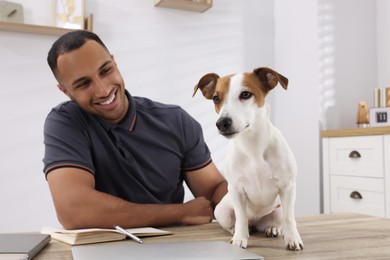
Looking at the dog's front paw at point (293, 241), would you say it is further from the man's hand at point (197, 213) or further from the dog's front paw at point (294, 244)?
the man's hand at point (197, 213)

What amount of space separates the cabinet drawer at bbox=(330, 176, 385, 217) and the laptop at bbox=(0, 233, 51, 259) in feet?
7.32

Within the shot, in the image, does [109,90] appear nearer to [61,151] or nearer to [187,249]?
[61,151]

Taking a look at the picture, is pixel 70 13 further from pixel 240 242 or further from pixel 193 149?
pixel 240 242

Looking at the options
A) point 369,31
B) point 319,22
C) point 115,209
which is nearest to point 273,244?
point 115,209

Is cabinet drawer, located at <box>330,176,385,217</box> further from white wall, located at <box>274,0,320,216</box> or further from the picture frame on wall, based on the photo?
the picture frame on wall

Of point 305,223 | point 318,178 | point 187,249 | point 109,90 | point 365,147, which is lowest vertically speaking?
point 318,178

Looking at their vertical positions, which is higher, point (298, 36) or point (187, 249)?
point (298, 36)

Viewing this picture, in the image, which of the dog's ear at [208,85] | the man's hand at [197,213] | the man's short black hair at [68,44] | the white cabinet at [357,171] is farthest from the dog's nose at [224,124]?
the white cabinet at [357,171]

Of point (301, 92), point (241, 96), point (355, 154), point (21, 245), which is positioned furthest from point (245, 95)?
point (301, 92)

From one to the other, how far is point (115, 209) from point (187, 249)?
484mm

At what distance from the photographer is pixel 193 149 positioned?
5.53 ft

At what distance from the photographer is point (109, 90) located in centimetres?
146

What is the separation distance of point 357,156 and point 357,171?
10 centimetres

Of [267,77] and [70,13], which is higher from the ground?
[70,13]
